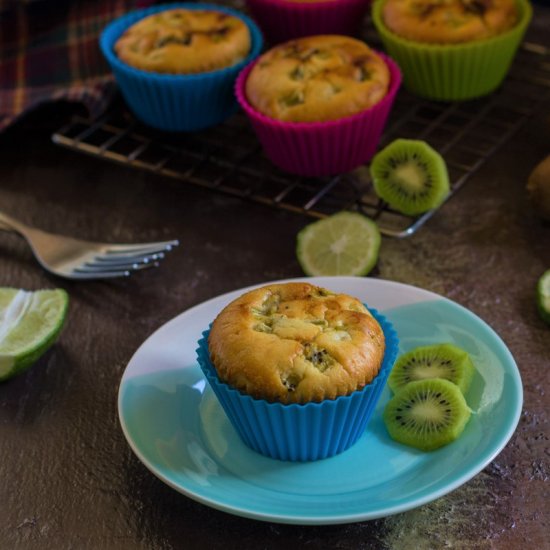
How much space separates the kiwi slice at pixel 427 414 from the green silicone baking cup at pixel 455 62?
3.51 ft

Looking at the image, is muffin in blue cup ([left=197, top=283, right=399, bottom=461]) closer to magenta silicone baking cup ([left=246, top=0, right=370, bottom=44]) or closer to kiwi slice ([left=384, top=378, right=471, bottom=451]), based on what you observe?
kiwi slice ([left=384, top=378, right=471, bottom=451])

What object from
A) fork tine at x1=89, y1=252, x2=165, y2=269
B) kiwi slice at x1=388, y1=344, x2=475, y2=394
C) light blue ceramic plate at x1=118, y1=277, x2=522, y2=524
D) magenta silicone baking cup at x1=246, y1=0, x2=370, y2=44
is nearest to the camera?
light blue ceramic plate at x1=118, y1=277, x2=522, y2=524

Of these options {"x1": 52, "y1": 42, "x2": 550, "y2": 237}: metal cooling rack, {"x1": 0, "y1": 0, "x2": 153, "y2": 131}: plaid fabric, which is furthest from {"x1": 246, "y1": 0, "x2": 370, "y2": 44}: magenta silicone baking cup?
{"x1": 0, "y1": 0, "x2": 153, "y2": 131}: plaid fabric

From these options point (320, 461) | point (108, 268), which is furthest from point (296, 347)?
point (108, 268)

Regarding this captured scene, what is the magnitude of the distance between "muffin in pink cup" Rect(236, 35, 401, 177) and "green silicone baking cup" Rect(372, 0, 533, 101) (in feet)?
0.45

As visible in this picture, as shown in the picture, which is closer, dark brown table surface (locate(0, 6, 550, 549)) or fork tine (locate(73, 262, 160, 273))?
dark brown table surface (locate(0, 6, 550, 549))

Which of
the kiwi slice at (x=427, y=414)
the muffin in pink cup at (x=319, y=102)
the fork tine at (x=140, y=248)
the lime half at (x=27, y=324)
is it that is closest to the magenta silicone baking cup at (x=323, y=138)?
the muffin in pink cup at (x=319, y=102)

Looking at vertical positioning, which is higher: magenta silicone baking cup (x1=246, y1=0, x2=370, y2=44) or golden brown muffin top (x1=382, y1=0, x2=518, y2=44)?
golden brown muffin top (x1=382, y1=0, x2=518, y2=44)

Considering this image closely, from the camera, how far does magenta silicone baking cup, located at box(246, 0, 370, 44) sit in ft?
8.18

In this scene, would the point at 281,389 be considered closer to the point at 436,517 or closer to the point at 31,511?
the point at 436,517

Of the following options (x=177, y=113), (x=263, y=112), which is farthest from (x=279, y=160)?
(x=177, y=113)

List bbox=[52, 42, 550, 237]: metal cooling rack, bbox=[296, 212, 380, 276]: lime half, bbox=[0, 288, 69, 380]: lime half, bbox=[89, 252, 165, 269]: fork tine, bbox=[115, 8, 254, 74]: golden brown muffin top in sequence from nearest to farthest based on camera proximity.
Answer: bbox=[0, 288, 69, 380]: lime half, bbox=[296, 212, 380, 276]: lime half, bbox=[89, 252, 165, 269]: fork tine, bbox=[52, 42, 550, 237]: metal cooling rack, bbox=[115, 8, 254, 74]: golden brown muffin top

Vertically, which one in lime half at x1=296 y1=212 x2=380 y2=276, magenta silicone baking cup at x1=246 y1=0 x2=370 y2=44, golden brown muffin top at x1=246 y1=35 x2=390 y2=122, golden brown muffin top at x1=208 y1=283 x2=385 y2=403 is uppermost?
golden brown muffin top at x1=208 y1=283 x2=385 y2=403

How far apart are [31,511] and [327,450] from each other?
18.5 inches
